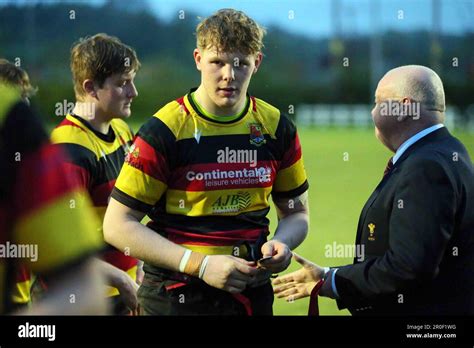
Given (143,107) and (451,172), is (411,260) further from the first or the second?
(143,107)

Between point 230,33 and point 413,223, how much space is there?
3.36ft

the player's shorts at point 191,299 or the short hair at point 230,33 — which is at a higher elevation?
the short hair at point 230,33

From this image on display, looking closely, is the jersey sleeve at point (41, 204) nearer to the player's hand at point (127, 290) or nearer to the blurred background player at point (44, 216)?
the blurred background player at point (44, 216)

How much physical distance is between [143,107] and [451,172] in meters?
24.1

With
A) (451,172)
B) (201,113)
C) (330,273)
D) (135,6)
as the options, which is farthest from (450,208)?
(135,6)

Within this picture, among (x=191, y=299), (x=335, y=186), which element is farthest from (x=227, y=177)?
(x=335, y=186)

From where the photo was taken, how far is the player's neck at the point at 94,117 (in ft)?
12.7

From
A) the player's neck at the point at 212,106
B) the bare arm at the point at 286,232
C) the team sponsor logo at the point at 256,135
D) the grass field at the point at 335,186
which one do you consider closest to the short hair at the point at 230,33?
the player's neck at the point at 212,106

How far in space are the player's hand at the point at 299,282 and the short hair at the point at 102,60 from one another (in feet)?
A: 4.54

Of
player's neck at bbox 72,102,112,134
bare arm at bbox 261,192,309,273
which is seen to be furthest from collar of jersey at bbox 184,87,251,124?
player's neck at bbox 72,102,112,134

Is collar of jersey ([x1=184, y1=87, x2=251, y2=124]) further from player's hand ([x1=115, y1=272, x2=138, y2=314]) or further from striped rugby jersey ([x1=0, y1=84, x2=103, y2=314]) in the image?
striped rugby jersey ([x1=0, y1=84, x2=103, y2=314])

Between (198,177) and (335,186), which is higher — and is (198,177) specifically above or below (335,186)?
above

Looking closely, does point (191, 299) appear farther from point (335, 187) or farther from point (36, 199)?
point (335, 187)

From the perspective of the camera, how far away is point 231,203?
3152 mm
